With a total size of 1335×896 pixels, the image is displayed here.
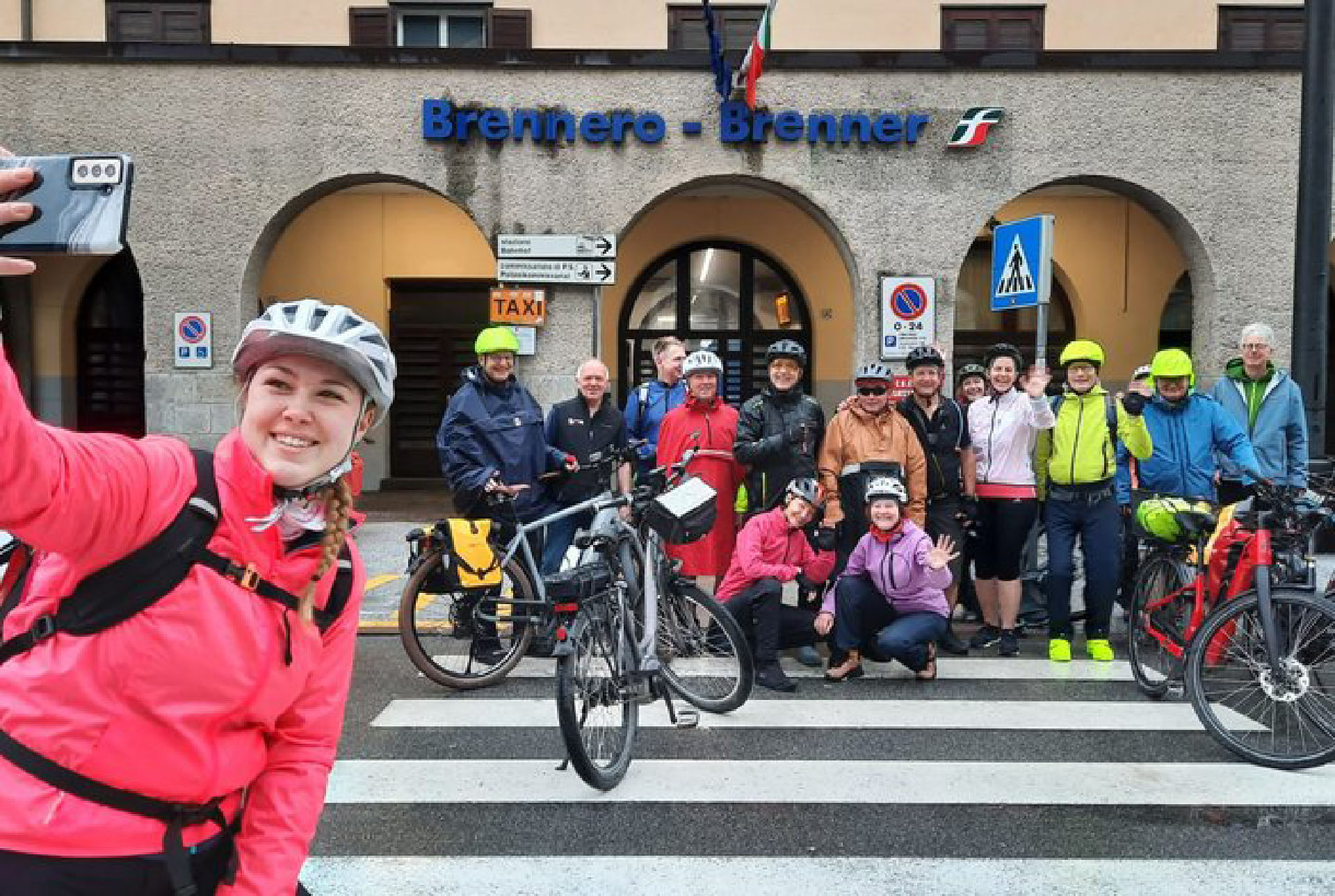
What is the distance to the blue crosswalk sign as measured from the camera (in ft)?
25.0

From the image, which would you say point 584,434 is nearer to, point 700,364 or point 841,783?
point 700,364

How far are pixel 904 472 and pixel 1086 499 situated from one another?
120 centimetres

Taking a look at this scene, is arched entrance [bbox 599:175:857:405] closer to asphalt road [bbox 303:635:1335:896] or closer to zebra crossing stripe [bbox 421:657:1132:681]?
zebra crossing stripe [bbox 421:657:1132:681]

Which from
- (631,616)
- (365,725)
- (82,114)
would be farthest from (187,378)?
(631,616)

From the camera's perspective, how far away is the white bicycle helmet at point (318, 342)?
1666 mm

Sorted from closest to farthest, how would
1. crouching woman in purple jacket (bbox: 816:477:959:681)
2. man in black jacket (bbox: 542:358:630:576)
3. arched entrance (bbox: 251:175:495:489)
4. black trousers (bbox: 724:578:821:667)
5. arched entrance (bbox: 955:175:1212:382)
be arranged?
crouching woman in purple jacket (bbox: 816:477:959:681), black trousers (bbox: 724:578:821:667), man in black jacket (bbox: 542:358:630:576), arched entrance (bbox: 955:175:1212:382), arched entrance (bbox: 251:175:495:489)

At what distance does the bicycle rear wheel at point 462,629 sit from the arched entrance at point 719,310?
9704 mm

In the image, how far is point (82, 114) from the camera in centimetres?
1106

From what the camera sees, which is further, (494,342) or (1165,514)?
(494,342)

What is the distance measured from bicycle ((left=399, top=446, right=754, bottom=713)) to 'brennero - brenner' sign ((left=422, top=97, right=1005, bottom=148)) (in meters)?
5.67

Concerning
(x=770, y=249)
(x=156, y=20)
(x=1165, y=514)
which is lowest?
(x=1165, y=514)

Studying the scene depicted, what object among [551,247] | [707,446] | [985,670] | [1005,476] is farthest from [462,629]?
[551,247]

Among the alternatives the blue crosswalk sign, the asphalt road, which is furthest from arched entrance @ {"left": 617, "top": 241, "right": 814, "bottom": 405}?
the asphalt road

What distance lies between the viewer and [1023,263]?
7.98 m
